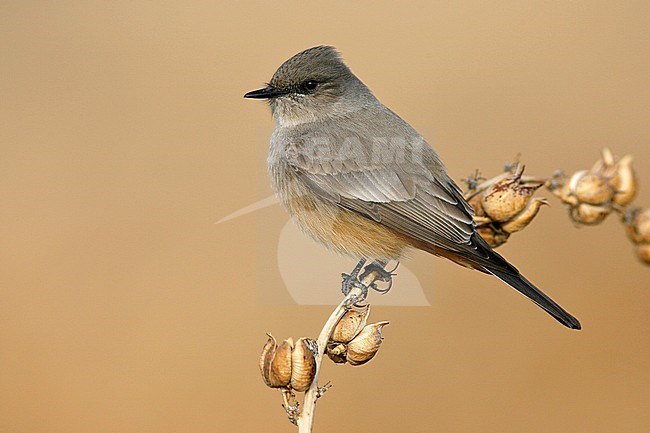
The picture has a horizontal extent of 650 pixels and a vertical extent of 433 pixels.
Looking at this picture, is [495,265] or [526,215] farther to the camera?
[495,265]

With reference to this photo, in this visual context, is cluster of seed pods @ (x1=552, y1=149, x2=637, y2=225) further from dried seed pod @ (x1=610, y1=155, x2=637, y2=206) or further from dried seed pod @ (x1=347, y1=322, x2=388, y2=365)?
dried seed pod @ (x1=347, y1=322, x2=388, y2=365)

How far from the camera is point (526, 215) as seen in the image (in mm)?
2254

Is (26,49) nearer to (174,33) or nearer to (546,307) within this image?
(174,33)

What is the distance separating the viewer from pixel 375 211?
2963 mm

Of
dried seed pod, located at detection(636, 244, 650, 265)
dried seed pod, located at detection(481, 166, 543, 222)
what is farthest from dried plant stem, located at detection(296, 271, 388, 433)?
dried seed pod, located at detection(636, 244, 650, 265)

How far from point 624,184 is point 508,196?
418 millimetres

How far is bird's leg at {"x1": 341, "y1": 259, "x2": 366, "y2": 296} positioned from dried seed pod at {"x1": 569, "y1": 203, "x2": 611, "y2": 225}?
1.02m

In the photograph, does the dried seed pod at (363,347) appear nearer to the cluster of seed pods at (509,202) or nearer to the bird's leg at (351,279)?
the cluster of seed pods at (509,202)

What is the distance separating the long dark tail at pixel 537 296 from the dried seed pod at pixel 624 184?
0.54 metres

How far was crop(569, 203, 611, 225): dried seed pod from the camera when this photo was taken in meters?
1.93

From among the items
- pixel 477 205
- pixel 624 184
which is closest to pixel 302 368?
pixel 624 184

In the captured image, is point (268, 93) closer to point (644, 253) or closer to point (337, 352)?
point (337, 352)

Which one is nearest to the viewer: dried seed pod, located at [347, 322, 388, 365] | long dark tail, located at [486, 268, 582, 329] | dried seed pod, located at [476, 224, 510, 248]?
dried seed pod, located at [347, 322, 388, 365]

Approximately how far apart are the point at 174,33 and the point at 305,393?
531 centimetres
